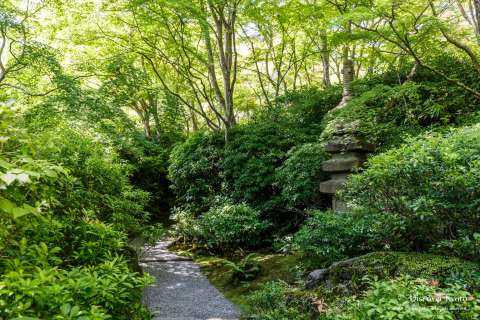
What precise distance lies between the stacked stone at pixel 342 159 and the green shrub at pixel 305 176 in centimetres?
44

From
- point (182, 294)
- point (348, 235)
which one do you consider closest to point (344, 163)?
point (348, 235)

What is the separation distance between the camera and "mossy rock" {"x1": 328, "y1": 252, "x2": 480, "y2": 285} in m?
3.16

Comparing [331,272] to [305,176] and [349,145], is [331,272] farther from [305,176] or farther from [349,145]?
[305,176]

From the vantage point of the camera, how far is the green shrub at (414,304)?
7.19ft

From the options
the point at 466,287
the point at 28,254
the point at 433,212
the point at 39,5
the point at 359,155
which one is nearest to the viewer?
the point at 28,254

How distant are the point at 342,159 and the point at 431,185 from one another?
8.52ft

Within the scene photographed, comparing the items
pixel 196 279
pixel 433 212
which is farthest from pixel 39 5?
pixel 433 212

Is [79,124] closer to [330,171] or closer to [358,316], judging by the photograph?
[330,171]

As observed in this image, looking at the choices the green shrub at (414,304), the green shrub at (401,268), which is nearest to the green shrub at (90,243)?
the green shrub at (414,304)

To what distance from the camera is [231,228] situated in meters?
7.46

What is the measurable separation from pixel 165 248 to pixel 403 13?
737 cm

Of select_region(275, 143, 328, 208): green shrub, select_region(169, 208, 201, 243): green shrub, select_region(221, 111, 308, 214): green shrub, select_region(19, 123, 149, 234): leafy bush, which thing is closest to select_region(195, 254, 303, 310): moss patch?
select_region(169, 208, 201, 243): green shrub

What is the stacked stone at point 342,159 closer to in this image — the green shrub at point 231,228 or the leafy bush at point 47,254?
the green shrub at point 231,228

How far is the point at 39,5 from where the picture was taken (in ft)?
25.4
